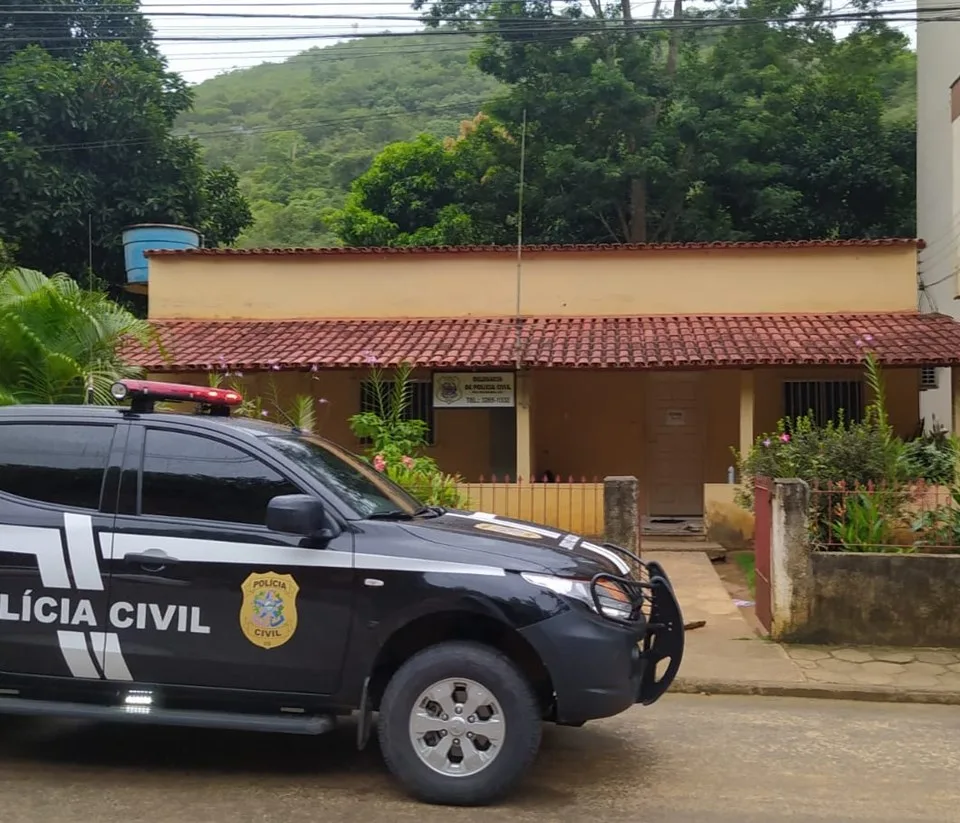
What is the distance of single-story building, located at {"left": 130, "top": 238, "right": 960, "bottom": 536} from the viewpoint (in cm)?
1344

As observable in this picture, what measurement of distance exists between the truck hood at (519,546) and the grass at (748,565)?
5.11m

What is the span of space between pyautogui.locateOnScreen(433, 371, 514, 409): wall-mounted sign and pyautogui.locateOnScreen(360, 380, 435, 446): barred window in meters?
0.84

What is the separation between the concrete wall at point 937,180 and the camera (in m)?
16.8

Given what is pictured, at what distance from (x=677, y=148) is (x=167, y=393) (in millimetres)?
19618

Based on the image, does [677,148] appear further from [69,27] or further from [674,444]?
[69,27]

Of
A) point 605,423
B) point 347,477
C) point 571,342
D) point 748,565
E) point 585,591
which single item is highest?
point 571,342

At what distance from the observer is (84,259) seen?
21.3 meters

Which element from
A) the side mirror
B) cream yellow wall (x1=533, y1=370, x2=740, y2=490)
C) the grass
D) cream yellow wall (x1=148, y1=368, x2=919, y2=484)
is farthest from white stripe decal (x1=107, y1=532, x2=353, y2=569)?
cream yellow wall (x1=533, y1=370, x2=740, y2=490)

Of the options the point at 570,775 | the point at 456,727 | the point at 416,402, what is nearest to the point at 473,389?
the point at 416,402

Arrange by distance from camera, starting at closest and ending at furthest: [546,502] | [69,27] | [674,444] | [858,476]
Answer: [858,476] → [546,502] → [674,444] → [69,27]

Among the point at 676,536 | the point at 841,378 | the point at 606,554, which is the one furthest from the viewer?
the point at 841,378

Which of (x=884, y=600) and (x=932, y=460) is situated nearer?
(x=884, y=600)

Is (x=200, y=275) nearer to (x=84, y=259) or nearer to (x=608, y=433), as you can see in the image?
(x=608, y=433)

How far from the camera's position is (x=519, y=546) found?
14.6ft
